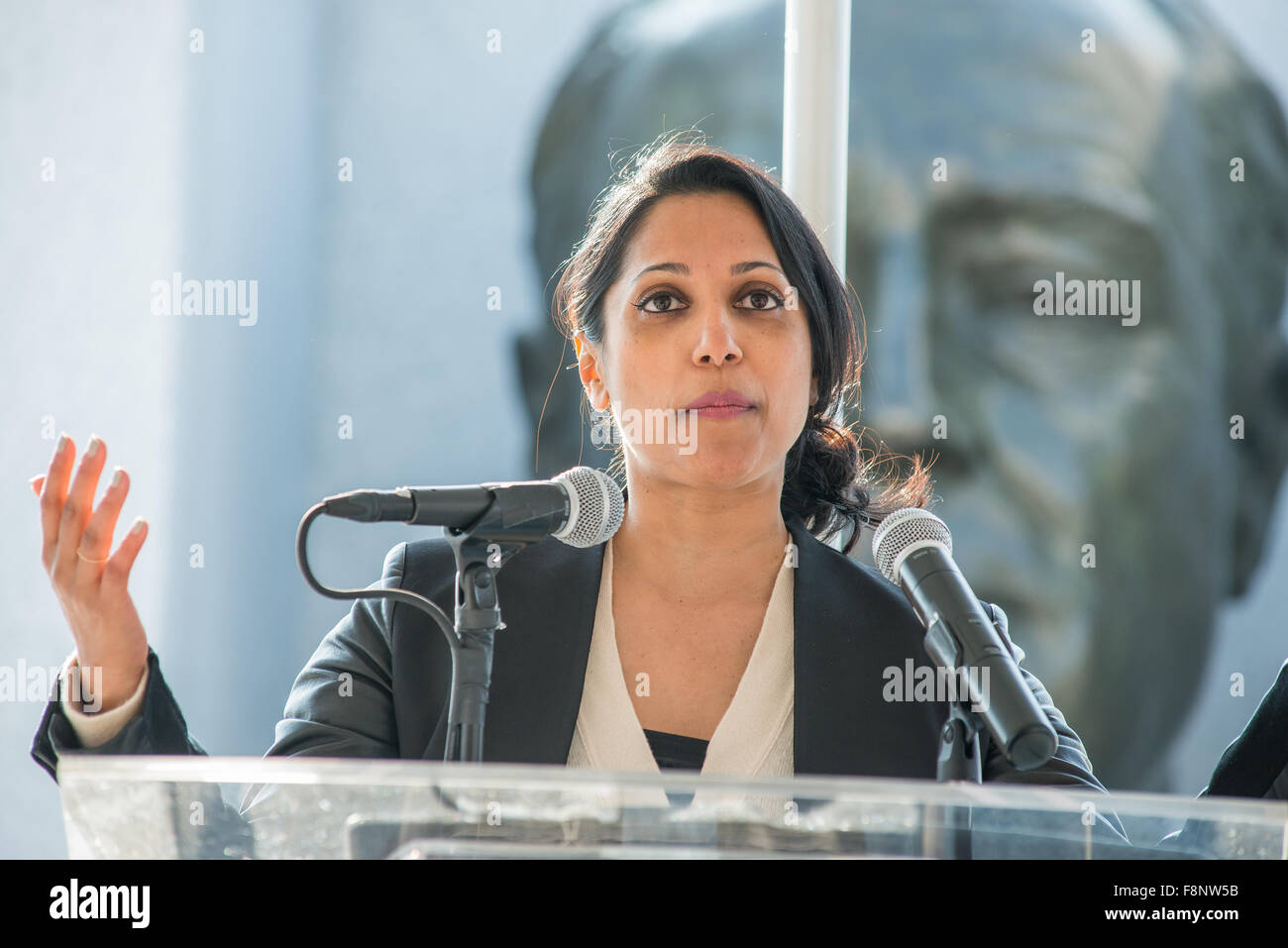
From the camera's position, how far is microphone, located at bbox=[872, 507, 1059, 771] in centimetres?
95

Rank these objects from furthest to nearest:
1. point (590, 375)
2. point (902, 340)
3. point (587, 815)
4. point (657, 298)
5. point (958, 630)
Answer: point (902, 340) < point (590, 375) < point (657, 298) < point (958, 630) < point (587, 815)

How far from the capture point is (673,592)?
166 cm

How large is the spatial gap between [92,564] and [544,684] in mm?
533

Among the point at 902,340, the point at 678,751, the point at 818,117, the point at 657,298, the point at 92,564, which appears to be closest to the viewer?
the point at 92,564

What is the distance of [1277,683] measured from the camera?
140 centimetres

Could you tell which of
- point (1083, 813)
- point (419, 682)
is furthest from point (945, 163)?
point (1083, 813)

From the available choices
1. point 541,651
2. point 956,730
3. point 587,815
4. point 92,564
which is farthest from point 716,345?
point 587,815

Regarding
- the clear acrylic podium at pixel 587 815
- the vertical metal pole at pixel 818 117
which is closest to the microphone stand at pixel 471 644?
the clear acrylic podium at pixel 587 815

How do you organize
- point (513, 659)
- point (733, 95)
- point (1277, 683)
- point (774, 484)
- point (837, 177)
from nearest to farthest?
point (1277, 683), point (513, 659), point (774, 484), point (837, 177), point (733, 95)

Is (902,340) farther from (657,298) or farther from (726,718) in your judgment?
(726,718)

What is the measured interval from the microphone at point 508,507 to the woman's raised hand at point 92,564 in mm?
343

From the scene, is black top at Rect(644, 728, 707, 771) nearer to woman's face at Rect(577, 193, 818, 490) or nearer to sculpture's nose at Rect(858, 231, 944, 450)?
woman's face at Rect(577, 193, 818, 490)
